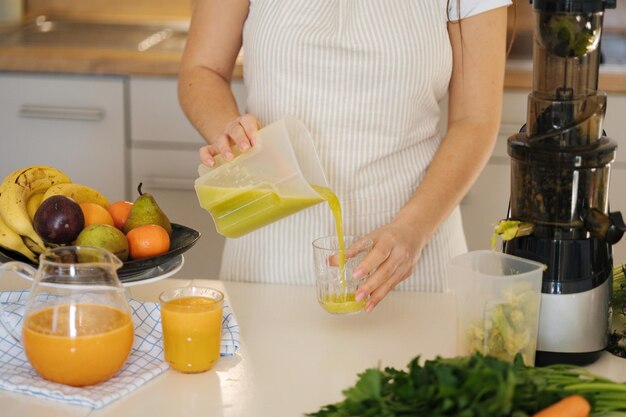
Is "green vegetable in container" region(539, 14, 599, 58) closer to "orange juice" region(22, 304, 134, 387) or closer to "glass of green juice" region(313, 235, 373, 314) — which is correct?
"glass of green juice" region(313, 235, 373, 314)

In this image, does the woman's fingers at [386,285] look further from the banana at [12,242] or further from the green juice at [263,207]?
the banana at [12,242]

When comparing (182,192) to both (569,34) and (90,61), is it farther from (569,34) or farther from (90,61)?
(569,34)

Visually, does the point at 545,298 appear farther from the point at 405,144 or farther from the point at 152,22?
the point at 152,22

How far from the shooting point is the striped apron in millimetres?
1649

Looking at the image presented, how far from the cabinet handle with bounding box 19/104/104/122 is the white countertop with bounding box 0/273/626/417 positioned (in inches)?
43.4

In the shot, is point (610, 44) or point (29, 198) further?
point (610, 44)

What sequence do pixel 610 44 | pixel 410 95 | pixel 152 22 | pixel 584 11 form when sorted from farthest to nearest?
1. pixel 152 22
2. pixel 610 44
3. pixel 410 95
4. pixel 584 11

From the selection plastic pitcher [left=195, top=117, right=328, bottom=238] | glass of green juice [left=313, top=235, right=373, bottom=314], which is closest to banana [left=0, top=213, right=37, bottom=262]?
plastic pitcher [left=195, top=117, right=328, bottom=238]

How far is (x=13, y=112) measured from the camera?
2.65 metres

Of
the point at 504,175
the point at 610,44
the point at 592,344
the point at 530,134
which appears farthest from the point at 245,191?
the point at 610,44

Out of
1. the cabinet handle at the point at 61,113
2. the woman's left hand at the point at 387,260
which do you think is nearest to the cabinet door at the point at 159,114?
the cabinet handle at the point at 61,113

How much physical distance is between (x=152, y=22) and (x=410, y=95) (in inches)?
64.8

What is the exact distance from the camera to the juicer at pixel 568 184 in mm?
1197

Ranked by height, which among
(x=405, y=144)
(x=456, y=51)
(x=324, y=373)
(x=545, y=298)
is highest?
(x=456, y=51)
